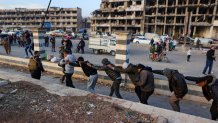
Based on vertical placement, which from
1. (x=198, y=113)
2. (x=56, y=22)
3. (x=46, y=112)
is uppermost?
(x=56, y=22)

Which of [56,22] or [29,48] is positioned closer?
[29,48]

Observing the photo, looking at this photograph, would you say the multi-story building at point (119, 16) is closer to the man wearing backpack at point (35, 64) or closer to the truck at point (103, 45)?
the truck at point (103, 45)

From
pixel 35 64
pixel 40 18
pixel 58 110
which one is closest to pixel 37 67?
pixel 35 64

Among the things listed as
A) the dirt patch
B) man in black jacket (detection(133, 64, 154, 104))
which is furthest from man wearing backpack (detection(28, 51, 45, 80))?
man in black jacket (detection(133, 64, 154, 104))

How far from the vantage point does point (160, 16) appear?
59.0 m

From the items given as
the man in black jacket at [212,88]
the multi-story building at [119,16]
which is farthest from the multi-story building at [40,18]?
the man in black jacket at [212,88]

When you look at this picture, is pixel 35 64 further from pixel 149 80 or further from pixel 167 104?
pixel 167 104

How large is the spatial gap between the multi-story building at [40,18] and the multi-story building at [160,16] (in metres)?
11.0

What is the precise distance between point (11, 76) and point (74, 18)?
74.5 metres

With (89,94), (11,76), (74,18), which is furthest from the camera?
(74,18)

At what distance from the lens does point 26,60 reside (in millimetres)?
11852

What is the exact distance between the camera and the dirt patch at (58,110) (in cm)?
479

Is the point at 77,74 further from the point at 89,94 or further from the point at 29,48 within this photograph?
the point at 29,48

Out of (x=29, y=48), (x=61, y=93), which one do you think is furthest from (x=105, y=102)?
(x=29, y=48)
